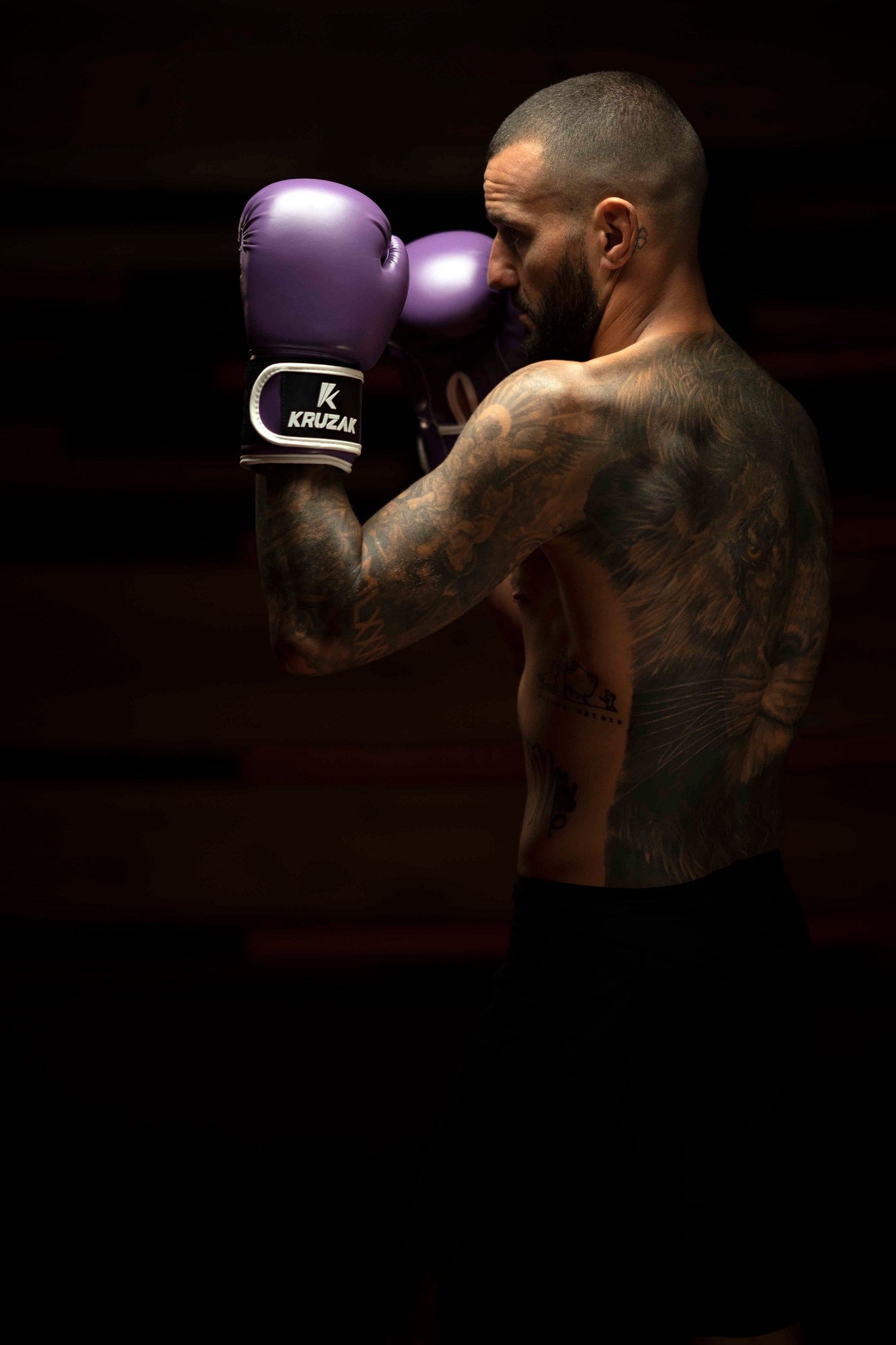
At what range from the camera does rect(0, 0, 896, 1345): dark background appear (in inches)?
107

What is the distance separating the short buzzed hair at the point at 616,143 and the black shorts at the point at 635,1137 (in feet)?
2.40

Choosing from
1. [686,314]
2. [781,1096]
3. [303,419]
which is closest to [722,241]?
[686,314]

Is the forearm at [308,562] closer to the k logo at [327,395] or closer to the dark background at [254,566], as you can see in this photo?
the k logo at [327,395]

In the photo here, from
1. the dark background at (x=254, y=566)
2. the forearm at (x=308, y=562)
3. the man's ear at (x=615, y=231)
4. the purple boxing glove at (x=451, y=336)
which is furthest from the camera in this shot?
the dark background at (x=254, y=566)

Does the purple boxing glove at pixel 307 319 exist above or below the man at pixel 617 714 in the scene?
above

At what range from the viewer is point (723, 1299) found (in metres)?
1.28

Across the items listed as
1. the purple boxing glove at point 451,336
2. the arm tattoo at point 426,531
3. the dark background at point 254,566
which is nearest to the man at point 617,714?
the arm tattoo at point 426,531

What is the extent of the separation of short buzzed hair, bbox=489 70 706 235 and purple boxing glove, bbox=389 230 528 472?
1.19 ft

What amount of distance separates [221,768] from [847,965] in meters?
1.52

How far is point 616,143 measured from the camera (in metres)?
1.33

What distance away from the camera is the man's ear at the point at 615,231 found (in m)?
1.32

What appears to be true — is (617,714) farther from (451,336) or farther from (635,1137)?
(451,336)

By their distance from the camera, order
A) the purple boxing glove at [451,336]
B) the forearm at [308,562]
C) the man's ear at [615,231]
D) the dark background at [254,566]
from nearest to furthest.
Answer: the forearm at [308,562] → the man's ear at [615,231] → the purple boxing glove at [451,336] → the dark background at [254,566]

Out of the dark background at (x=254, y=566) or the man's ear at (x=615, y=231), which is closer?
the man's ear at (x=615, y=231)
